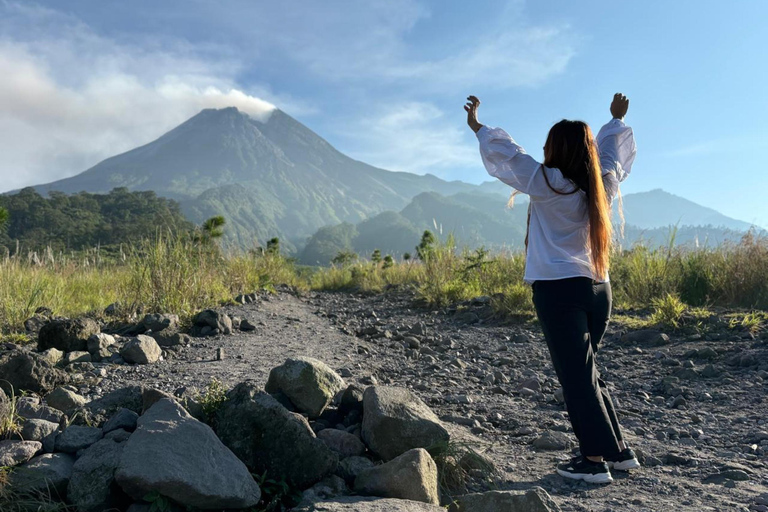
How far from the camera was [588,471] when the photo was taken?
243 centimetres

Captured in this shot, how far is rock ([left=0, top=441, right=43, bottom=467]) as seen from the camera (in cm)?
207

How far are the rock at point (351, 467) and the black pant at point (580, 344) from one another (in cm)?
101

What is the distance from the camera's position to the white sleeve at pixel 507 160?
7.75ft

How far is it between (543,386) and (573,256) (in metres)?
2.05

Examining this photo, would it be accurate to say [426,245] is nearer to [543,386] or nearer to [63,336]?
[543,386]

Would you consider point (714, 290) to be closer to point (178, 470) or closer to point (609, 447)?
point (609, 447)

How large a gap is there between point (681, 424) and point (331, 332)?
158 inches

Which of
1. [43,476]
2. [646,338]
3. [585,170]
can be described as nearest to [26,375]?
[43,476]

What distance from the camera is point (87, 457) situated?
6.91 ft

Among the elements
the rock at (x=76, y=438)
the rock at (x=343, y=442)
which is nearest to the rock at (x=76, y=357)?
Result: the rock at (x=76, y=438)

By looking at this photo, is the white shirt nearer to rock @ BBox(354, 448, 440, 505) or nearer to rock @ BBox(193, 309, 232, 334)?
rock @ BBox(354, 448, 440, 505)

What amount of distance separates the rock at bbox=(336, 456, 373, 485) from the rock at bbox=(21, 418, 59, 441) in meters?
1.29

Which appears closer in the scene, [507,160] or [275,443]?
[275,443]

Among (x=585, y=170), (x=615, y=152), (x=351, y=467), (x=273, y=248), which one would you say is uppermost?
(x=615, y=152)
